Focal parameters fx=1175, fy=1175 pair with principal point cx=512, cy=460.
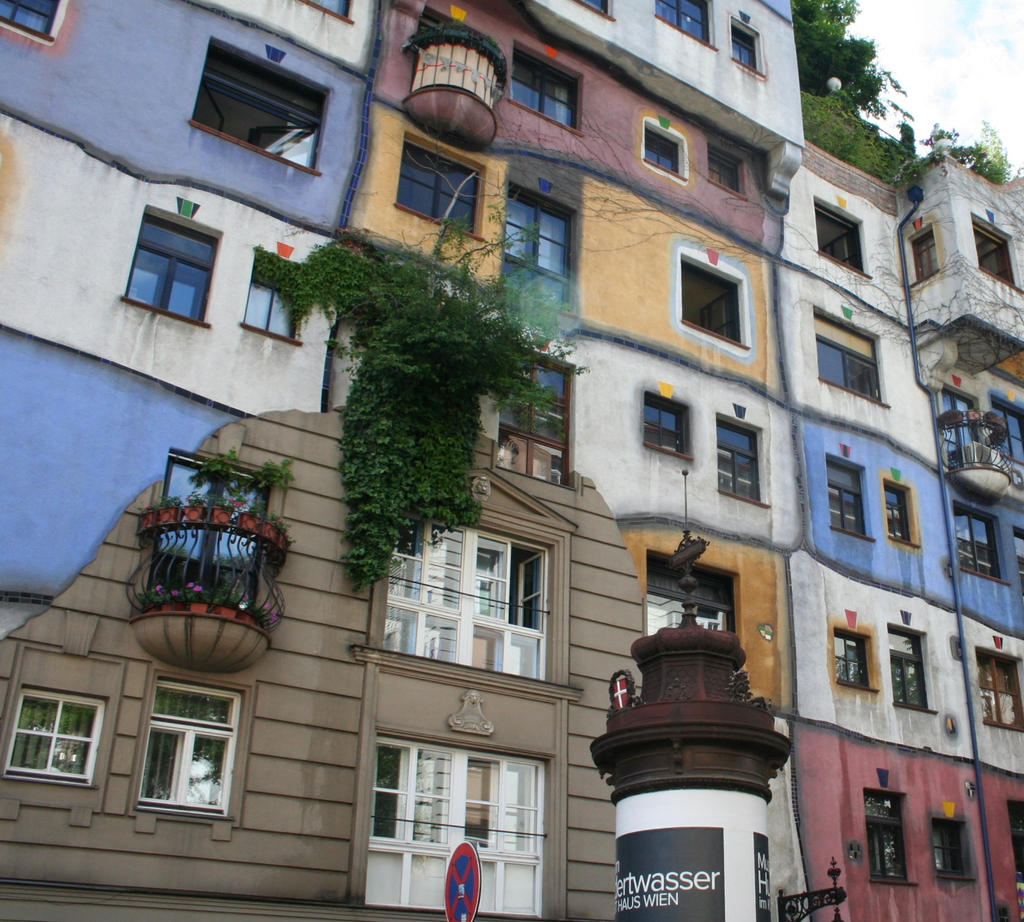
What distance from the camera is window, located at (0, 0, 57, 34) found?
16516mm

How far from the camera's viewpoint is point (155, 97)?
1700 centimetres

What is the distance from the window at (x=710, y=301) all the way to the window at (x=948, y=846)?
956 centimetres

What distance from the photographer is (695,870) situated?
10.1 meters

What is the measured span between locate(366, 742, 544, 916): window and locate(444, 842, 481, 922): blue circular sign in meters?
5.06

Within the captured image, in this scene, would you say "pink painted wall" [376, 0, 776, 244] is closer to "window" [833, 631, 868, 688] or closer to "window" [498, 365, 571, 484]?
"window" [498, 365, 571, 484]

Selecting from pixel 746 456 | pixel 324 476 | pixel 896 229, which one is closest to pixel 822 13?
pixel 896 229

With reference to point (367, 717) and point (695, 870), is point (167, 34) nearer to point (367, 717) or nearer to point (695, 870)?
point (367, 717)

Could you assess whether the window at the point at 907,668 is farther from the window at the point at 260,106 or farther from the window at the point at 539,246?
the window at the point at 260,106

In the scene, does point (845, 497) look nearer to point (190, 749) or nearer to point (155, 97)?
point (190, 749)

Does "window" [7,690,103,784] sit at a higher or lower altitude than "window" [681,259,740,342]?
lower

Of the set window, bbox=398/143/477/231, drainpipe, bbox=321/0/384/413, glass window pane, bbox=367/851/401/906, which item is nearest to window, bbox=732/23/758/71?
window, bbox=398/143/477/231

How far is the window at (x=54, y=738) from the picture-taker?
12758 millimetres

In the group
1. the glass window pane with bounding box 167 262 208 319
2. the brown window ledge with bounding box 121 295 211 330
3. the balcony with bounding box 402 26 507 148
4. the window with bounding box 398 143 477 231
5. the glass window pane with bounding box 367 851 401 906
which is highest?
the balcony with bounding box 402 26 507 148

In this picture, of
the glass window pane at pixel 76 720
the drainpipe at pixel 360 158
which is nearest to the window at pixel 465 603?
the drainpipe at pixel 360 158
